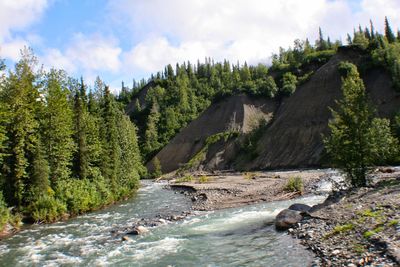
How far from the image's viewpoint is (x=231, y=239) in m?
21.0

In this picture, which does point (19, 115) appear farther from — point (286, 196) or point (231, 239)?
point (286, 196)

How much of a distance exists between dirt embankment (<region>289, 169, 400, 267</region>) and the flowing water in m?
1.00

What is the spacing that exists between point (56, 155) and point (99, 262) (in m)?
21.2

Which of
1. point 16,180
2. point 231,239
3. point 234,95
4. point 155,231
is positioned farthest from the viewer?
point 234,95

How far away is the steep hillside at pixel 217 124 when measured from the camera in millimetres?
113312

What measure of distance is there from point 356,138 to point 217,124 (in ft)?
297

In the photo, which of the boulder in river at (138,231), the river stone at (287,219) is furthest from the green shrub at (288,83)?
the boulder in river at (138,231)

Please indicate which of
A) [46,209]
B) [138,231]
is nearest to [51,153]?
[46,209]

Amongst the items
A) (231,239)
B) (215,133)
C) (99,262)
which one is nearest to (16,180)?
(99,262)

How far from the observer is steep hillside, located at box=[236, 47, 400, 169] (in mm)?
81938

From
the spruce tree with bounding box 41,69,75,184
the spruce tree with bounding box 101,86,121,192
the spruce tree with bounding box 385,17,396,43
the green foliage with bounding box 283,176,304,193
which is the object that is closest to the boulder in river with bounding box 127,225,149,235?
the spruce tree with bounding box 41,69,75,184

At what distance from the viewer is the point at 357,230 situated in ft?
54.7

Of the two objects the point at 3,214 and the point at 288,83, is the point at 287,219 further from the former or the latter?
the point at 288,83

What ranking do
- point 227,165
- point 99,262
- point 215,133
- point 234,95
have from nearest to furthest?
point 99,262, point 227,165, point 215,133, point 234,95
